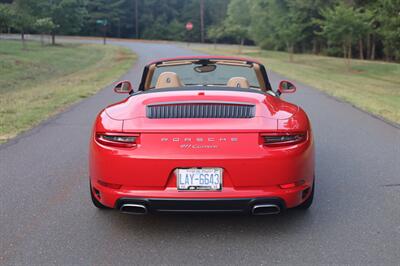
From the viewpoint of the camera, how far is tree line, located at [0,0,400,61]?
32375 mm

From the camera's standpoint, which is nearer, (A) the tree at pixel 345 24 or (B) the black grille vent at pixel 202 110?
(B) the black grille vent at pixel 202 110

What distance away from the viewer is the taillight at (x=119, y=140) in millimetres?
3678

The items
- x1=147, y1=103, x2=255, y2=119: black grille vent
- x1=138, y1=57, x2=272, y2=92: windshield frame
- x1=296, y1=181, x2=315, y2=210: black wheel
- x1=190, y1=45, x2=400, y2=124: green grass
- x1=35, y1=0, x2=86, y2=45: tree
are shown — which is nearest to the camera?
x1=147, y1=103, x2=255, y2=119: black grille vent

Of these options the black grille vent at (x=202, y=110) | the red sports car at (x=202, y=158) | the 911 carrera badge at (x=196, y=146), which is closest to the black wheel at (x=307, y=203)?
the red sports car at (x=202, y=158)

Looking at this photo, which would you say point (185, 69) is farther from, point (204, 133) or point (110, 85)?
point (110, 85)

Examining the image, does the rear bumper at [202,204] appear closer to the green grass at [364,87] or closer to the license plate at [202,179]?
the license plate at [202,179]

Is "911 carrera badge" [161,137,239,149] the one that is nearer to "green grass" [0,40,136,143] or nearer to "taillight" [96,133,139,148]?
"taillight" [96,133,139,148]

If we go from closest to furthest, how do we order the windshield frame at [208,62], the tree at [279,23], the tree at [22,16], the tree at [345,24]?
the windshield frame at [208,62] < the tree at [345,24] < the tree at [279,23] < the tree at [22,16]

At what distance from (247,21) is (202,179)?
208 ft

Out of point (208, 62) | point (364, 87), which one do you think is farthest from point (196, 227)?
point (364, 87)

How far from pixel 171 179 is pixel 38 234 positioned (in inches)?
46.6

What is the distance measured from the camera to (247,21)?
65.1 meters

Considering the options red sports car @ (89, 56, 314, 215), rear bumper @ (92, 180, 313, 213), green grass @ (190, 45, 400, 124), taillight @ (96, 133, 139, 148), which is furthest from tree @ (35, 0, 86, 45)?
rear bumper @ (92, 180, 313, 213)

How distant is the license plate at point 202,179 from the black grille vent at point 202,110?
0.45 metres
